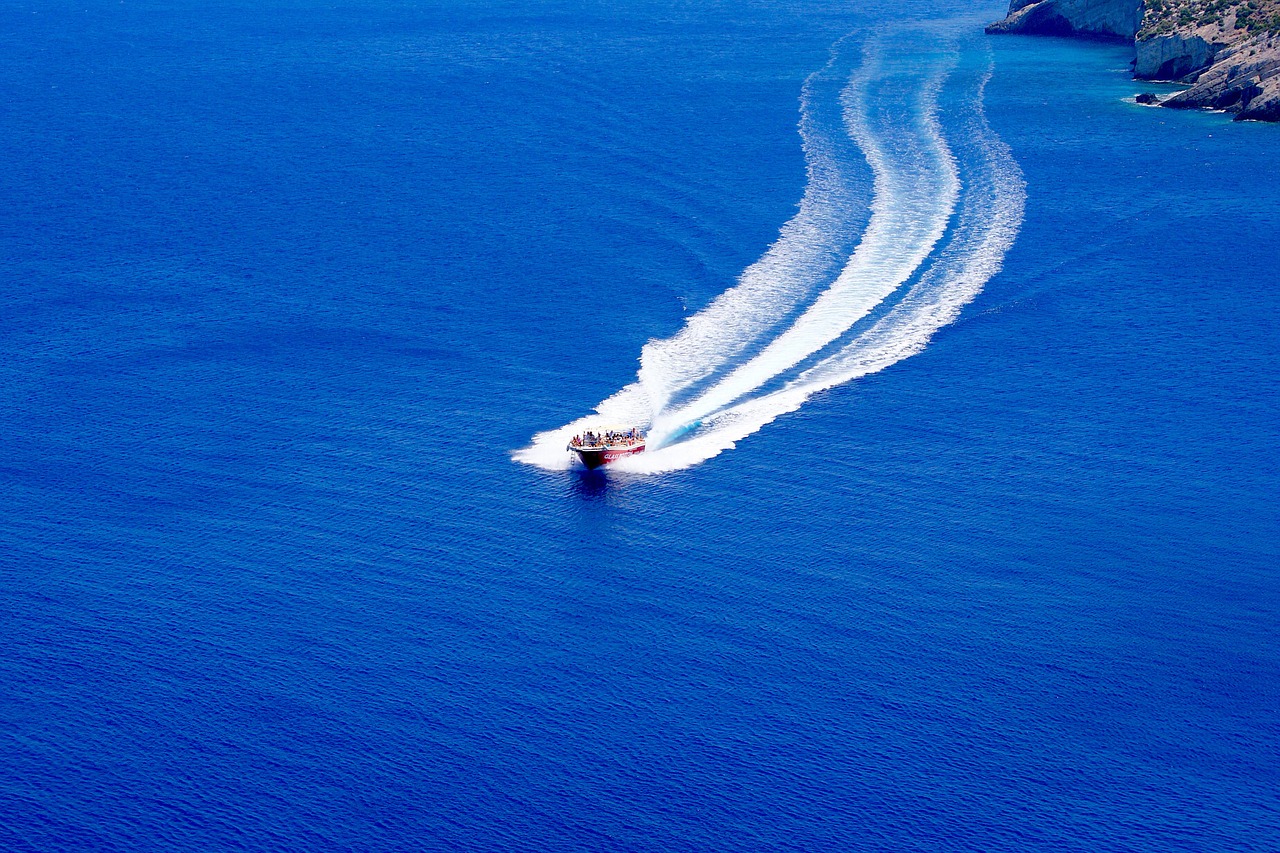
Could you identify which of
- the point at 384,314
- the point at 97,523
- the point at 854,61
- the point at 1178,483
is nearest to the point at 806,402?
the point at 1178,483

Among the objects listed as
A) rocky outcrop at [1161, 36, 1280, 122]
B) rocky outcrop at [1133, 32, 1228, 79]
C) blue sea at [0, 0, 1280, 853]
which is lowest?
blue sea at [0, 0, 1280, 853]

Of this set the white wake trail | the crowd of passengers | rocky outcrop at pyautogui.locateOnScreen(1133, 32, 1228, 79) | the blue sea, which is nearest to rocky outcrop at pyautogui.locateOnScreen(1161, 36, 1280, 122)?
rocky outcrop at pyautogui.locateOnScreen(1133, 32, 1228, 79)

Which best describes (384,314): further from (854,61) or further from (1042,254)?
(854,61)

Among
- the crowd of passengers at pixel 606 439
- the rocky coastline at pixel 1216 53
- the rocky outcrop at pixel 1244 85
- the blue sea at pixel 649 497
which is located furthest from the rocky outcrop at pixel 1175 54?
the crowd of passengers at pixel 606 439

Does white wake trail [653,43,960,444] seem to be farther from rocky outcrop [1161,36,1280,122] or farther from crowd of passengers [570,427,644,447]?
rocky outcrop [1161,36,1280,122]

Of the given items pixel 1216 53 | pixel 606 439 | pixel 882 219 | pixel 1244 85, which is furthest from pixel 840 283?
pixel 1216 53
